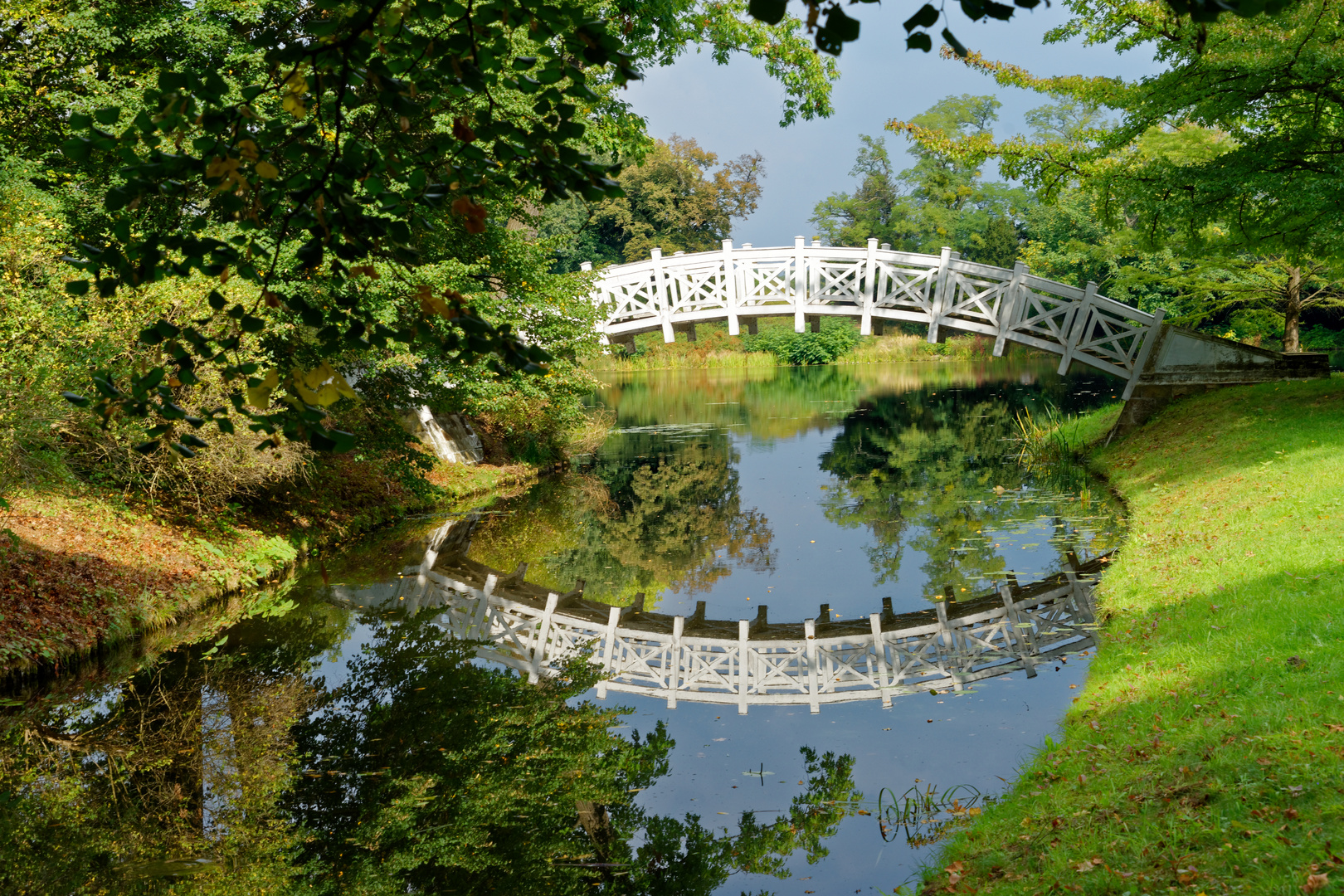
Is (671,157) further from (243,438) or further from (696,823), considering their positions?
(696,823)

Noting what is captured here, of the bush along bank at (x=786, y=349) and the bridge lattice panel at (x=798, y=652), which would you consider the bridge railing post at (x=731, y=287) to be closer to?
the bridge lattice panel at (x=798, y=652)

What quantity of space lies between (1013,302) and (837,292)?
4181mm

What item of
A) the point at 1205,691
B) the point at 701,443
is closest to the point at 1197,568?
the point at 1205,691

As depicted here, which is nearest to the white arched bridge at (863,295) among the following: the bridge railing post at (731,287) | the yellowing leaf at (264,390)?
the bridge railing post at (731,287)

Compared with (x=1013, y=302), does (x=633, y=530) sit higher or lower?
lower

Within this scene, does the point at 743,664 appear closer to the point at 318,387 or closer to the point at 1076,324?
the point at 318,387

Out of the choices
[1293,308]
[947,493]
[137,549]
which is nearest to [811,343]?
[1293,308]

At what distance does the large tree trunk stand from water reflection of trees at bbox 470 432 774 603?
45.7 feet

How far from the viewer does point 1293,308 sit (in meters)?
22.3

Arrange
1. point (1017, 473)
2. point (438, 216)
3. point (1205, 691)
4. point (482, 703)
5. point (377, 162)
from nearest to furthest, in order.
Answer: point (377, 162)
point (1205, 691)
point (482, 703)
point (438, 216)
point (1017, 473)

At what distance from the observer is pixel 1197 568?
30.4ft

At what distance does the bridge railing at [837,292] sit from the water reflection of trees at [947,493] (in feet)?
11.0

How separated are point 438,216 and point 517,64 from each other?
11263 mm

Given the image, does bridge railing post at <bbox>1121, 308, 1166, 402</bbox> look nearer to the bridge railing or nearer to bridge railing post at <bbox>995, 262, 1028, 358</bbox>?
the bridge railing
